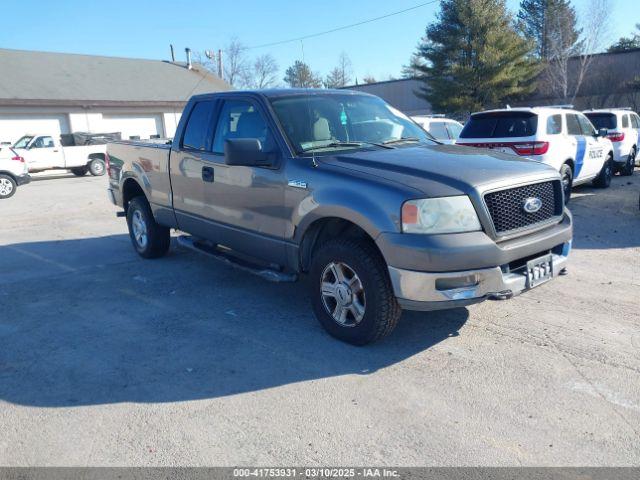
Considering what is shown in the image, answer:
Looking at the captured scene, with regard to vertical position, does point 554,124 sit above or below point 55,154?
above

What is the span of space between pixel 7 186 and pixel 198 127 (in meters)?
12.7

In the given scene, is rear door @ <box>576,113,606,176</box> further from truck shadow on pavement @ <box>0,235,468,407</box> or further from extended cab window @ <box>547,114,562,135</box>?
truck shadow on pavement @ <box>0,235,468,407</box>

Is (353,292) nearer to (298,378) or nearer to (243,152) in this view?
(298,378)

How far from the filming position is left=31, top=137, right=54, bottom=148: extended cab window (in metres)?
20.7

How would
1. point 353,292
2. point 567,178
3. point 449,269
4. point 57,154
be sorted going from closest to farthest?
1. point 449,269
2. point 353,292
3. point 567,178
4. point 57,154

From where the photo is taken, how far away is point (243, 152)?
443cm

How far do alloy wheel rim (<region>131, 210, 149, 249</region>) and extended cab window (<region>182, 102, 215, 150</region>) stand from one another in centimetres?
172

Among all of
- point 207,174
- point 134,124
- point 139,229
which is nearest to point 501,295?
point 207,174

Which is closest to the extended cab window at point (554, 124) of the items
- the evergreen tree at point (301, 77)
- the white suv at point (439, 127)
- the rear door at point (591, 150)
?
the rear door at point (591, 150)

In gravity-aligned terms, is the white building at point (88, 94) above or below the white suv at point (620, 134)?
above

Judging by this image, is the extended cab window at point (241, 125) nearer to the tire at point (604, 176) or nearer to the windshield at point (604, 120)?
the tire at point (604, 176)

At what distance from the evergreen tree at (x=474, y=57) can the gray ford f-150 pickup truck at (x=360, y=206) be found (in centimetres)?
3063

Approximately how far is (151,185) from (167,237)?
0.83 metres

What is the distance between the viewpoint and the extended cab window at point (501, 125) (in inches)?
372
